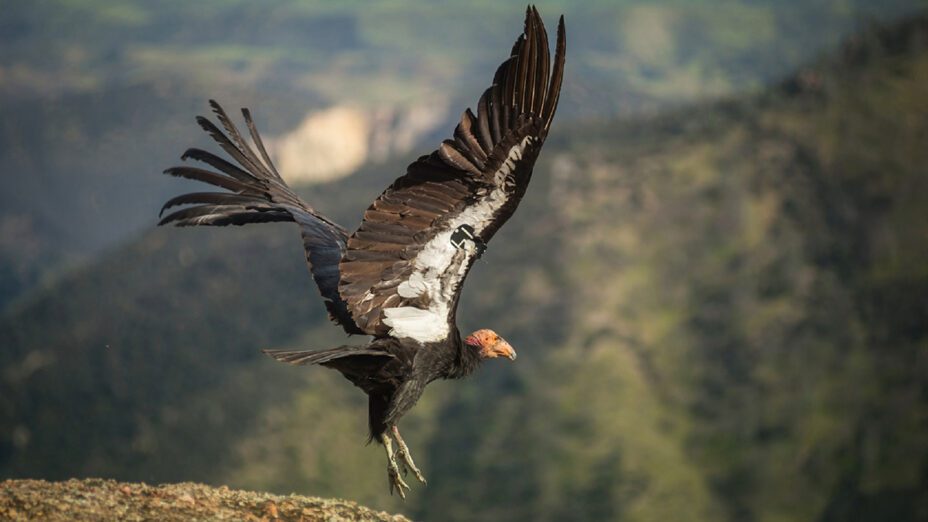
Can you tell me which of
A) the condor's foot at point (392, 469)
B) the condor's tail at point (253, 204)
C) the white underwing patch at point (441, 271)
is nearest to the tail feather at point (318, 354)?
the white underwing patch at point (441, 271)

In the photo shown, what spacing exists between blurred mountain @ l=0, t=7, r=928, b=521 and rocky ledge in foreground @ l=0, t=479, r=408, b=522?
3660 inches

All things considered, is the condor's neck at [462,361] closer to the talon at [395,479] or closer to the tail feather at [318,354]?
the tail feather at [318,354]

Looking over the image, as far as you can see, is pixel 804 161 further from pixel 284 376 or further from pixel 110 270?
pixel 110 270

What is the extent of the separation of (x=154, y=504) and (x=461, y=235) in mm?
5905

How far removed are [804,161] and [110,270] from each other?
9877cm

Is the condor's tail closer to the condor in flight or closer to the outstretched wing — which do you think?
the condor in flight

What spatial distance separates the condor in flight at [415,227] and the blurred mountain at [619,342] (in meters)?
93.0

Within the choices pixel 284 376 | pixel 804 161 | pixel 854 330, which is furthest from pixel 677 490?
pixel 804 161

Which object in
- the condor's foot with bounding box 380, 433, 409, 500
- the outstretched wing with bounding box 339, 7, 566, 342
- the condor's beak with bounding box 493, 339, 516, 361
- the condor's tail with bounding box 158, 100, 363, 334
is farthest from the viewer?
the condor's beak with bounding box 493, 339, 516, 361

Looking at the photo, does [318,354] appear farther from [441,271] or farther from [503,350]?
[503,350]

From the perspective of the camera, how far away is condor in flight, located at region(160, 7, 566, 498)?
1500 cm

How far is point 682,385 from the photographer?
134375mm

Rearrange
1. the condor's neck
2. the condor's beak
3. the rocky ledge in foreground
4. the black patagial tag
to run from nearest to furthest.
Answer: the black patagial tag, the rocky ledge in foreground, the condor's neck, the condor's beak

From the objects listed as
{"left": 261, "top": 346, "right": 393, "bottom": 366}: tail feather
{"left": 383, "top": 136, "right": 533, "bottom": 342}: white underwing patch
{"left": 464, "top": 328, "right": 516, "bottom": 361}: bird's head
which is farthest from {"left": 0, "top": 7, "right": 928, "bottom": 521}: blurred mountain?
{"left": 261, "top": 346, "right": 393, "bottom": 366}: tail feather
